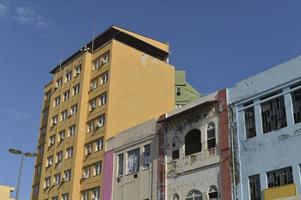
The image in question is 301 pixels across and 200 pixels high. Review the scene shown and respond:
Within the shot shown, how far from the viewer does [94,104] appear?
51.1 meters

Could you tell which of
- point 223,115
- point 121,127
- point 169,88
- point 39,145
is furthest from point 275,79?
point 39,145

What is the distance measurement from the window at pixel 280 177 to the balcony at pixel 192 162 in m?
4.55

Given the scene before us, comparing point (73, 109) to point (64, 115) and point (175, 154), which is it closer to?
point (64, 115)

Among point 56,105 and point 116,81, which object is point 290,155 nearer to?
point 116,81

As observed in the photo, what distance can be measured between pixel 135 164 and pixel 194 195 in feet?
26.2

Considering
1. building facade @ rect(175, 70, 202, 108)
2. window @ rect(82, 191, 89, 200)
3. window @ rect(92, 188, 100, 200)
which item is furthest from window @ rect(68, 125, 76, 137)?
building facade @ rect(175, 70, 202, 108)

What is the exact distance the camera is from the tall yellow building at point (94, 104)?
1900 inches

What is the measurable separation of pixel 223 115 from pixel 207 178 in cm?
433

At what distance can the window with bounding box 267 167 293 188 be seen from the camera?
1101 inches

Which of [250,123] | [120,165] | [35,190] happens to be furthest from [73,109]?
[250,123]

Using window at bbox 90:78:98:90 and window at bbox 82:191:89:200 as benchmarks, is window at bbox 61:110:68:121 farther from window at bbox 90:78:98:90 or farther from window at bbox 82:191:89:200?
window at bbox 82:191:89:200

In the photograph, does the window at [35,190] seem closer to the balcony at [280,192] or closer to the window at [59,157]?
the window at [59,157]

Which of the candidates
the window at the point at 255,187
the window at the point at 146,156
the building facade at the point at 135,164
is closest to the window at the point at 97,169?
the building facade at the point at 135,164

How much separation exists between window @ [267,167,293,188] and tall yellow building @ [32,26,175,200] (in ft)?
64.3
